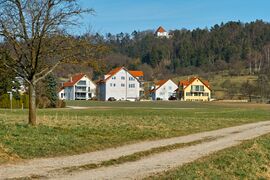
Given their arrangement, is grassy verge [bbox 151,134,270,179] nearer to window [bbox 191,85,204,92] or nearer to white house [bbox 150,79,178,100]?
window [bbox 191,85,204,92]

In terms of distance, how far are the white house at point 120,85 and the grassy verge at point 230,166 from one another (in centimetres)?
12609

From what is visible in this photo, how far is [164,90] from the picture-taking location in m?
161

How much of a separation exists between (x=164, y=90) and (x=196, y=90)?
44.0 ft

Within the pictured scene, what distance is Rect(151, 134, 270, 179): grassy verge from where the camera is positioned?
509 inches

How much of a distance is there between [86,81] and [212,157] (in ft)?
453

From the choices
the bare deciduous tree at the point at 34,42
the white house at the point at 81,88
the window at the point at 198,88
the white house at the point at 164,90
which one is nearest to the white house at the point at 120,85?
the white house at the point at 81,88

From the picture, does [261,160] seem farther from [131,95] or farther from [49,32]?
[131,95]

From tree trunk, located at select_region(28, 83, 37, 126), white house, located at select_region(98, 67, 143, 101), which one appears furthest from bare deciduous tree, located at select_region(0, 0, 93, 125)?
white house, located at select_region(98, 67, 143, 101)

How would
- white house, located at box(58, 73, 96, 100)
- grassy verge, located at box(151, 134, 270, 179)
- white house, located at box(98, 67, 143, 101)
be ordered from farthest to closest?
white house, located at box(58, 73, 96, 100) → white house, located at box(98, 67, 143, 101) → grassy verge, located at box(151, 134, 270, 179)

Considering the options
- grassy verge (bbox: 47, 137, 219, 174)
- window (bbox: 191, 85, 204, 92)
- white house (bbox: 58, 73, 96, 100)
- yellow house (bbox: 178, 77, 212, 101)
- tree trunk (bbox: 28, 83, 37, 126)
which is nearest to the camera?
grassy verge (bbox: 47, 137, 219, 174)

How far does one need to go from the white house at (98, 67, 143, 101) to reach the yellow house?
15.3 meters

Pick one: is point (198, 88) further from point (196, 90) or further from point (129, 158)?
point (129, 158)

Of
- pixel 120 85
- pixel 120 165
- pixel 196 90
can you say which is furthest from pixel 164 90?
pixel 120 165

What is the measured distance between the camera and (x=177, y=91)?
15862 centimetres
